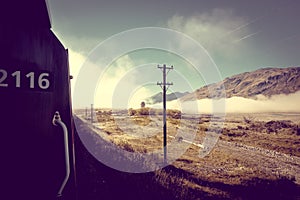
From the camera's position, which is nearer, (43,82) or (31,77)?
(31,77)

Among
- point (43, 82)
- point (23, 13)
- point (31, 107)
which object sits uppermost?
point (23, 13)

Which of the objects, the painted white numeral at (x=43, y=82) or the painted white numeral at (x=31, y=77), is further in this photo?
the painted white numeral at (x=43, y=82)

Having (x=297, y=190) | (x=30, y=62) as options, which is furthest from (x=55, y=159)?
(x=297, y=190)

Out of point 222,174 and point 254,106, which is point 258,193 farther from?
point 254,106

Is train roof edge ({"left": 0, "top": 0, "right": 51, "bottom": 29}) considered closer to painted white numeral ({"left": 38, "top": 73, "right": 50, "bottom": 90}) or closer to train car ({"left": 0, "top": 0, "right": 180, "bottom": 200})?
train car ({"left": 0, "top": 0, "right": 180, "bottom": 200})

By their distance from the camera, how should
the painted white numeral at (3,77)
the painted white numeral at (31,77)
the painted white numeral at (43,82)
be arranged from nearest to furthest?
1. the painted white numeral at (3,77)
2. the painted white numeral at (31,77)
3. the painted white numeral at (43,82)

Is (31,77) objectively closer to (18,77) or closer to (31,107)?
(18,77)

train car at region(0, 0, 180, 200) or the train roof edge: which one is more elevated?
the train roof edge

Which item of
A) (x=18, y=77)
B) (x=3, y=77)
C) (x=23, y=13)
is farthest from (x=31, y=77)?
(x=23, y=13)

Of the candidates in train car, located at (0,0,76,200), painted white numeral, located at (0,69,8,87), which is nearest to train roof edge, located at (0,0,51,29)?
train car, located at (0,0,76,200)

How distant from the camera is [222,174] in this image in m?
13.1

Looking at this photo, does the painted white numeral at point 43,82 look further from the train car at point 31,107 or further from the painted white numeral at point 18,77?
the painted white numeral at point 18,77

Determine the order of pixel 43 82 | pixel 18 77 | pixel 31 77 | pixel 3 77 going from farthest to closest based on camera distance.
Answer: pixel 43 82 < pixel 31 77 < pixel 18 77 < pixel 3 77

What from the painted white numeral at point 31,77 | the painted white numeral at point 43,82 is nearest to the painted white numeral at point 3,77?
the painted white numeral at point 31,77
